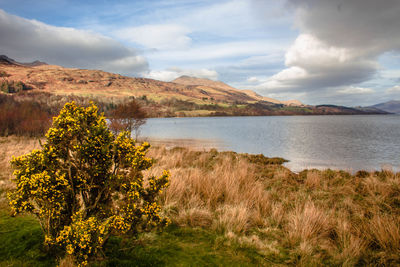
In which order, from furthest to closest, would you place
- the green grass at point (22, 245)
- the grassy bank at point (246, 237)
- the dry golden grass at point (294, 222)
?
1. the dry golden grass at point (294, 222)
2. the grassy bank at point (246, 237)
3. the green grass at point (22, 245)

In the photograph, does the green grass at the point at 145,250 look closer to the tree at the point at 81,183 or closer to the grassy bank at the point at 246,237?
the grassy bank at the point at 246,237

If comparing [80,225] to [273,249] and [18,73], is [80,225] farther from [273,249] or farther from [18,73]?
[18,73]

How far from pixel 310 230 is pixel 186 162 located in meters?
8.94

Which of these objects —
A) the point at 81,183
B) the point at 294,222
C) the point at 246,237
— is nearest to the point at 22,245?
the point at 81,183

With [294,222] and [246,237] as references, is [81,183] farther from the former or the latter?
[294,222]

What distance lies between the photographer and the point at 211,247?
3.74 meters

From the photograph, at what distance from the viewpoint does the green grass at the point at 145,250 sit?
301 cm

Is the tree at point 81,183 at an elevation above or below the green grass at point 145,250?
above

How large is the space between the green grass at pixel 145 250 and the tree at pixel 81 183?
19.0 inches

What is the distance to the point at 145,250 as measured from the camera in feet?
11.1

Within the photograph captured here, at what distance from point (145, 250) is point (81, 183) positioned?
1.40 m

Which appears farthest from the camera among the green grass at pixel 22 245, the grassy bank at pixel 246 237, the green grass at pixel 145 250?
the grassy bank at pixel 246 237

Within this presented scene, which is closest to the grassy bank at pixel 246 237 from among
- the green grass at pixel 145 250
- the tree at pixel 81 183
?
the green grass at pixel 145 250

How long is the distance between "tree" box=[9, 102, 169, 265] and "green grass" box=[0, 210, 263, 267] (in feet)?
1.58
